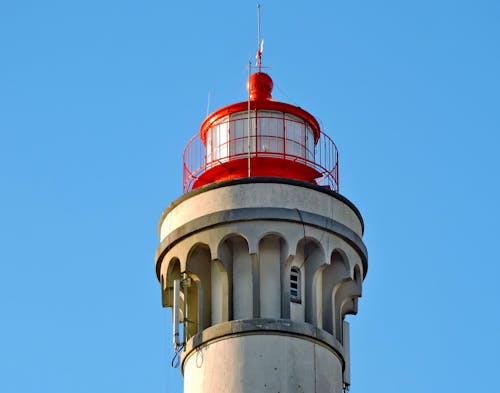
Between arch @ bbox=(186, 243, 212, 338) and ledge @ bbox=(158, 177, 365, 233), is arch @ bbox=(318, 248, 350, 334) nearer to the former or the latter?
ledge @ bbox=(158, 177, 365, 233)

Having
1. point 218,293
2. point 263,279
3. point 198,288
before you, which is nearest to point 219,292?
point 218,293

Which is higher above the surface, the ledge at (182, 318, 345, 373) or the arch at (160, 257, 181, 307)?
the arch at (160, 257, 181, 307)

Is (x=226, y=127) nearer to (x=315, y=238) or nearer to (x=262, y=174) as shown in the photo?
(x=262, y=174)

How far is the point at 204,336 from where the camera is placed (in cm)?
3147

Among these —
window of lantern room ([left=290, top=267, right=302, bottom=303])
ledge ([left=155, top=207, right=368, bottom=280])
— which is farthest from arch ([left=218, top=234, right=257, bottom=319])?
window of lantern room ([left=290, top=267, right=302, bottom=303])

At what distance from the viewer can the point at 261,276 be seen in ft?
104

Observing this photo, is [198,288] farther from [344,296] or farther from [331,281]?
[344,296]

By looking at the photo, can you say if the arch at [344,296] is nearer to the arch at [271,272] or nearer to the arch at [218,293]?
the arch at [271,272]

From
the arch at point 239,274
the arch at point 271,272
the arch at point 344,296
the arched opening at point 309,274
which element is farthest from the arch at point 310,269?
the arch at point 239,274

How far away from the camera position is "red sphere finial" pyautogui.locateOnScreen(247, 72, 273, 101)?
3484 cm

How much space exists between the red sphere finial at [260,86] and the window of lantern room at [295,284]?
461 cm

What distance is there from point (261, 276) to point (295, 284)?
805 mm

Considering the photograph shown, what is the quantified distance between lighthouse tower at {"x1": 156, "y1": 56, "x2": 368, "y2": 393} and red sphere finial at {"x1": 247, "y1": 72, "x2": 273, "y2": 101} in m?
1.56

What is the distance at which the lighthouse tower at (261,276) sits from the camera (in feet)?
101
